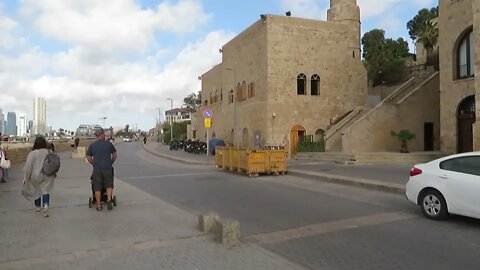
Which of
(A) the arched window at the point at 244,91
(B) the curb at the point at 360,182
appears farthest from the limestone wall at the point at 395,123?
(B) the curb at the point at 360,182

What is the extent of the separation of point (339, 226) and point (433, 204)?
2.13 metres

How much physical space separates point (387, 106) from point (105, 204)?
24045 millimetres

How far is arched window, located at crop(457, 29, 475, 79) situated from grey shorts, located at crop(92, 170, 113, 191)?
70.5 feet

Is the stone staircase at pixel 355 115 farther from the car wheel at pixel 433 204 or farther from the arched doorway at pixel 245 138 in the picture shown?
the car wheel at pixel 433 204

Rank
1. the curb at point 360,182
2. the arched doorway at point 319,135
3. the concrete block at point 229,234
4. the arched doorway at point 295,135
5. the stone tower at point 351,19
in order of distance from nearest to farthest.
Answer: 1. the concrete block at point 229,234
2. the curb at point 360,182
3. the arched doorway at point 295,135
4. the arched doorway at point 319,135
5. the stone tower at point 351,19

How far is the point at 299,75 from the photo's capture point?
34.5 m

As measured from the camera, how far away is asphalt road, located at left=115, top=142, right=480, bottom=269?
6.16 m

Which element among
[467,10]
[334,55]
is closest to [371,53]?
[334,55]

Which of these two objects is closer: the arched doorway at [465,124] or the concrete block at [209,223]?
→ the concrete block at [209,223]

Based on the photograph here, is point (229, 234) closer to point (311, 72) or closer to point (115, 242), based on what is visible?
point (115, 242)

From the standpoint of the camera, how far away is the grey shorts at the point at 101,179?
32.5ft

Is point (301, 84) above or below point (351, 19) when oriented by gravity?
below

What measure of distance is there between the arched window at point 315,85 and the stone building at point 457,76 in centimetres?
1045

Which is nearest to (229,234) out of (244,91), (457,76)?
(457,76)
